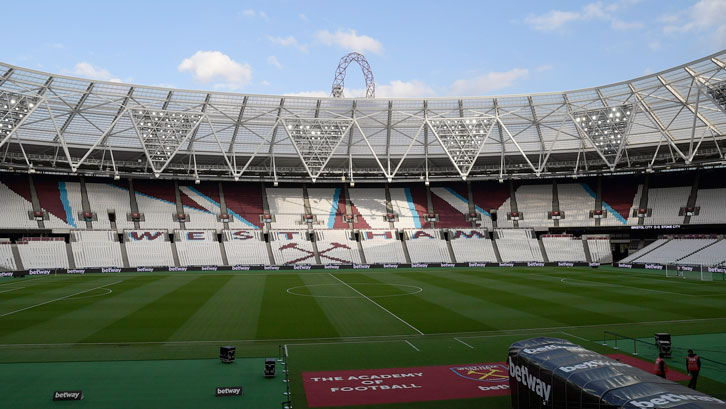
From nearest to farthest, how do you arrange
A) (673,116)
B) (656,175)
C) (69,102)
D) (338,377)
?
(338,377) < (69,102) < (673,116) < (656,175)

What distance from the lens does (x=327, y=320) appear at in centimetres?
2322

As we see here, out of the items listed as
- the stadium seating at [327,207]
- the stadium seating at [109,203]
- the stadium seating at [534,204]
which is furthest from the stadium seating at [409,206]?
the stadium seating at [109,203]

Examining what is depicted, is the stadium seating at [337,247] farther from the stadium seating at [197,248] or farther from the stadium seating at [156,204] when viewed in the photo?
the stadium seating at [156,204]

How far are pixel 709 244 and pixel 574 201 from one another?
60.5 feet

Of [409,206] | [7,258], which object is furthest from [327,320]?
[409,206]

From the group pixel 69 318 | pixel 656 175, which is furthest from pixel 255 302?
pixel 656 175

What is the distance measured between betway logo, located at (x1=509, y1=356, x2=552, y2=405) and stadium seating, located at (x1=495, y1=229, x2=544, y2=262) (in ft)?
175

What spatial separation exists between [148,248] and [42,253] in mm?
10486

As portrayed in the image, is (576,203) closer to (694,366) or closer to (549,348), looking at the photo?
(694,366)

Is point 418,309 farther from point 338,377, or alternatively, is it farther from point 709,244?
point 709,244

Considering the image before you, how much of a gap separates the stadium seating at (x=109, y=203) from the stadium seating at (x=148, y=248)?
2263mm

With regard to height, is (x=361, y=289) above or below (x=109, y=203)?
below

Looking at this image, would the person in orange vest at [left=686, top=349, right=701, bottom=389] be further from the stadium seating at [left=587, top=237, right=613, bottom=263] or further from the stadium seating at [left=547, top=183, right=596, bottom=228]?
the stadium seating at [left=547, top=183, right=596, bottom=228]

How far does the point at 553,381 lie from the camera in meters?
8.95
